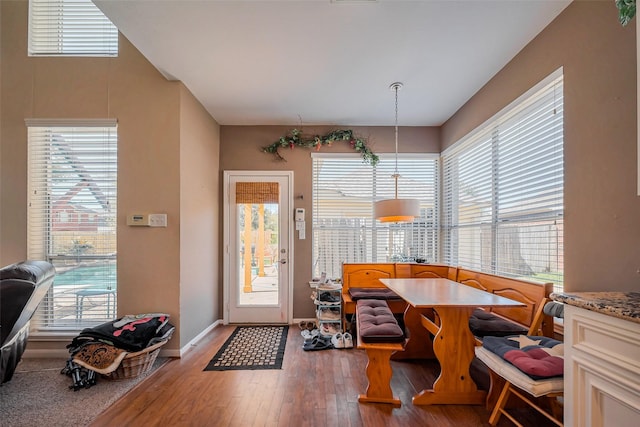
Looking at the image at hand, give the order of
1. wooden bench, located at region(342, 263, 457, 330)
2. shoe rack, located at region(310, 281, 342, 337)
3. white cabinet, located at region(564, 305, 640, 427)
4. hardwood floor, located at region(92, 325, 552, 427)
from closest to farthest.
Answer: white cabinet, located at region(564, 305, 640, 427) < hardwood floor, located at region(92, 325, 552, 427) < shoe rack, located at region(310, 281, 342, 337) < wooden bench, located at region(342, 263, 457, 330)

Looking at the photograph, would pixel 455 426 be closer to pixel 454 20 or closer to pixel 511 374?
pixel 511 374

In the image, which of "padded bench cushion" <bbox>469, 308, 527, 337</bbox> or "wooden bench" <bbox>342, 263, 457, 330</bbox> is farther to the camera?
"wooden bench" <bbox>342, 263, 457, 330</bbox>

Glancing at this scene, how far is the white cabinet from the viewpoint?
35.0 inches

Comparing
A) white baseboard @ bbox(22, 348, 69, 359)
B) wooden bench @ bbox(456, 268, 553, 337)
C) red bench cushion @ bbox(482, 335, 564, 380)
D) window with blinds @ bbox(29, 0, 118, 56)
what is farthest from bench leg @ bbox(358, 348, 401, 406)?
window with blinds @ bbox(29, 0, 118, 56)

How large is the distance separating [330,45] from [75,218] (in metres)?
3.08

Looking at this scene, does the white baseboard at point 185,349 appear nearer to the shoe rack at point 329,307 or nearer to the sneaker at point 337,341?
the shoe rack at point 329,307

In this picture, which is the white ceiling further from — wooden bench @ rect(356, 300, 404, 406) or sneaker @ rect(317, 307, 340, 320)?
sneaker @ rect(317, 307, 340, 320)

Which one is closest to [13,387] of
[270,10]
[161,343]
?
[161,343]

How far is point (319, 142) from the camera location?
147 inches

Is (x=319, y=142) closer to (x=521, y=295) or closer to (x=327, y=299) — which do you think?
(x=327, y=299)

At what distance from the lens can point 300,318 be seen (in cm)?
371

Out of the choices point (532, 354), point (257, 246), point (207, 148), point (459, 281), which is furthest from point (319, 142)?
point (532, 354)

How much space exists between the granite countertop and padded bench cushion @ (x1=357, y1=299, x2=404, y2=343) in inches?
42.7

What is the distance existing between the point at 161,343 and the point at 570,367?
283 cm
